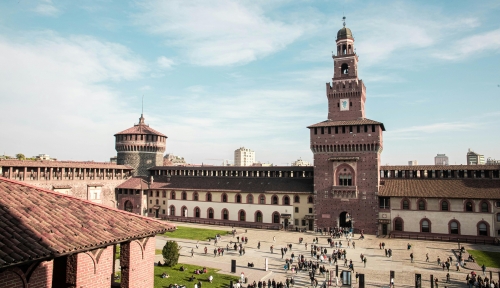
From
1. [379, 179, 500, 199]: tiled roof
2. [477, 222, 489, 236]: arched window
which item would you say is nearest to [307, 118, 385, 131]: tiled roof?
[379, 179, 500, 199]: tiled roof

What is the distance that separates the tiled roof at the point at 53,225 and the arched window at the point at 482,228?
140ft

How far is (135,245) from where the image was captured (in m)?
12.7

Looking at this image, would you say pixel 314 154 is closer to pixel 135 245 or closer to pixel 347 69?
pixel 347 69

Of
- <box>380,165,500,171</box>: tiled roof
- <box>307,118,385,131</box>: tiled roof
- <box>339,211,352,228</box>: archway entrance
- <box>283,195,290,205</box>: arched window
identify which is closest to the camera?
<box>380,165,500,171</box>: tiled roof

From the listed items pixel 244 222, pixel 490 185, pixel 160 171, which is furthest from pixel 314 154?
pixel 160 171

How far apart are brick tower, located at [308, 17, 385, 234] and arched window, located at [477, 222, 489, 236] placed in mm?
11591

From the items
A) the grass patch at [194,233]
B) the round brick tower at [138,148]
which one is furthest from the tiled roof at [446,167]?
the round brick tower at [138,148]

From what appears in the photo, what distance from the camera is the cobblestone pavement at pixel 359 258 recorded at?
29281mm

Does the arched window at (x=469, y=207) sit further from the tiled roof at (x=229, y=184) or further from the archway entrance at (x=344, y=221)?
the tiled roof at (x=229, y=184)

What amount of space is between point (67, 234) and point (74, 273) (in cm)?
137

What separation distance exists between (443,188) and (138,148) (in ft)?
163

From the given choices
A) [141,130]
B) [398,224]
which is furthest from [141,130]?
[398,224]

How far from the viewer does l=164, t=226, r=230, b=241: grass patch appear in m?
45.9

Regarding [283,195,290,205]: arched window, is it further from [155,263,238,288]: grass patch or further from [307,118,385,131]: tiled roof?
[155,263,238,288]: grass patch
